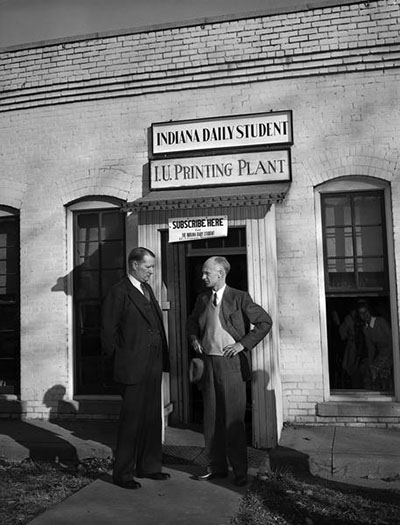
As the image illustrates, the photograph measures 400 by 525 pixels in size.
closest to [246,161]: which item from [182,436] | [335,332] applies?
[335,332]

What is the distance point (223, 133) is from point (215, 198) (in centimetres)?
127

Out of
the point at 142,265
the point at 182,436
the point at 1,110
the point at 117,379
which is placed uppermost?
the point at 1,110

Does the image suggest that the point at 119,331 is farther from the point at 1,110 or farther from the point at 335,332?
the point at 1,110

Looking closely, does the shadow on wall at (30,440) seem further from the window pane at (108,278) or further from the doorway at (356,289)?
the doorway at (356,289)

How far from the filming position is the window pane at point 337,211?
802 centimetres

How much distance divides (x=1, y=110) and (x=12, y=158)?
31.7 inches

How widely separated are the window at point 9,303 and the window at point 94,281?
106 cm

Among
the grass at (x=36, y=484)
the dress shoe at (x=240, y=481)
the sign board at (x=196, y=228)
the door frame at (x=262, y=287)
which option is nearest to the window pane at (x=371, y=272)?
the door frame at (x=262, y=287)

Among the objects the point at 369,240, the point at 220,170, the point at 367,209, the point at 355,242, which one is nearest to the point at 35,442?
the point at 220,170

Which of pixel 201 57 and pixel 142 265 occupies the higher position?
pixel 201 57

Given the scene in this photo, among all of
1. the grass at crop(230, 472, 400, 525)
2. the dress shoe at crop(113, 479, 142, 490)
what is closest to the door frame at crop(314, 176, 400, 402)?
the grass at crop(230, 472, 400, 525)

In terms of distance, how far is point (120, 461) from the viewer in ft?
17.7

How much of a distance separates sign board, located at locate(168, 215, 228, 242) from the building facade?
0.21 ft

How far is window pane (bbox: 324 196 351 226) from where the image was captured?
8.02 metres
